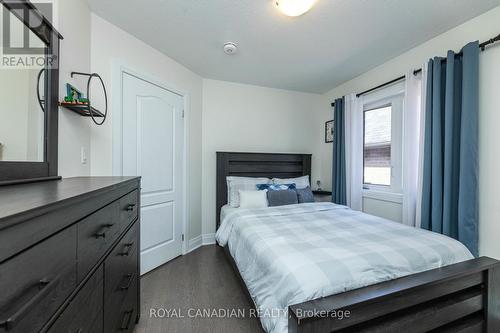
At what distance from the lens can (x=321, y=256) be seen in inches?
47.4

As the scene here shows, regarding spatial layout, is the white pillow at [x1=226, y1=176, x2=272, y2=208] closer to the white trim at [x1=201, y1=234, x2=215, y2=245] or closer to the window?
the white trim at [x1=201, y1=234, x2=215, y2=245]

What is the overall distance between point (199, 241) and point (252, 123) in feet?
6.42

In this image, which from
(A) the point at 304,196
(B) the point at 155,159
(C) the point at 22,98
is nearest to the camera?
(C) the point at 22,98

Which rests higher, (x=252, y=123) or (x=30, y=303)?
(x=252, y=123)

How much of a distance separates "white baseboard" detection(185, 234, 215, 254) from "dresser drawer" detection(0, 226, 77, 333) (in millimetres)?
2346

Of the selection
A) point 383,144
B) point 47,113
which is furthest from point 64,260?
point 383,144

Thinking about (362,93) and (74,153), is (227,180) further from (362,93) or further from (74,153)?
(362,93)

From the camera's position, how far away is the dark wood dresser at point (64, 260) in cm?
42

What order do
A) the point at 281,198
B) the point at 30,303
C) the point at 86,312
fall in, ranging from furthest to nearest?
the point at 281,198, the point at 86,312, the point at 30,303

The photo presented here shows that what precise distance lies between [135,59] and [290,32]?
5.15ft

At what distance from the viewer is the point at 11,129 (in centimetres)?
98

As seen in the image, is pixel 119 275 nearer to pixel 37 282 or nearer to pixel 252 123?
pixel 37 282

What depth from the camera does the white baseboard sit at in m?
2.88

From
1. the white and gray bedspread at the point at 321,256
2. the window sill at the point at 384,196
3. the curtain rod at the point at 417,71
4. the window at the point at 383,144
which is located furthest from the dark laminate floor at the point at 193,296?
the curtain rod at the point at 417,71
